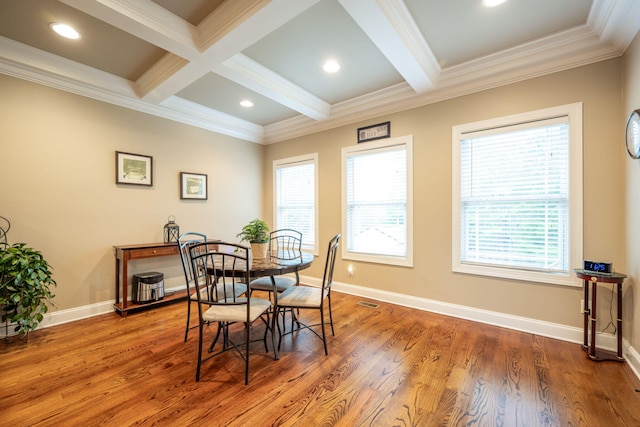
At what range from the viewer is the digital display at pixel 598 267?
7.05 ft

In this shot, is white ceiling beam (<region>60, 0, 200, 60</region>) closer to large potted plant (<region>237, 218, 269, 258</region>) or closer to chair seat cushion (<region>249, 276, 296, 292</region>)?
large potted plant (<region>237, 218, 269, 258</region>)

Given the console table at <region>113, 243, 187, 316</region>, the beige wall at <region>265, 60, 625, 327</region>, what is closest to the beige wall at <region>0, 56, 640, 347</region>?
the beige wall at <region>265, 60, 625, 327</region>

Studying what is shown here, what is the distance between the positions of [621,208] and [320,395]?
2.95 metres

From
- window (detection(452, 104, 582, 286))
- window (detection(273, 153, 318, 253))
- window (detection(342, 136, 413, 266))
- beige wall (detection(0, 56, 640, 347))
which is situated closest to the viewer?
beige wall (detection(0, 56, 640, 347))

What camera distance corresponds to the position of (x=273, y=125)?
4789mm

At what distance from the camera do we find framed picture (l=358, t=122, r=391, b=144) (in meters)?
3.64

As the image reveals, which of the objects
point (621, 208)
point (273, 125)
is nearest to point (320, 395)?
point (621, 208)

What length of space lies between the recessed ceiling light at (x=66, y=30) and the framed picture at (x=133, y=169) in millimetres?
1293

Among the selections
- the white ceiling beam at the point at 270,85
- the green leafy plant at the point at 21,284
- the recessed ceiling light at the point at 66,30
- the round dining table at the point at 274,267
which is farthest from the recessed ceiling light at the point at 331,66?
the green leafy plant at the point at 21,284

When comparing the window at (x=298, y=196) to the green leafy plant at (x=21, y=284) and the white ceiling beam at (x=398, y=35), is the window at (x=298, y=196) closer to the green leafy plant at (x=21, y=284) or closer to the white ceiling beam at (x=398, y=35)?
the white ceiling beam at (x=398, y=35)

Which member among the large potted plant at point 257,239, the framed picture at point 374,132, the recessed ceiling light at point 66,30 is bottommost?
the large potted plant at point 257,239

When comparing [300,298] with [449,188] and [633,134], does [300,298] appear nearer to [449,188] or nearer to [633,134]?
[449,188]

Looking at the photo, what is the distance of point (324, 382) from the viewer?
75.3 inches

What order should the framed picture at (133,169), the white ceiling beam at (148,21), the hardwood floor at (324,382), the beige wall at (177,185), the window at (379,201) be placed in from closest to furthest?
the hardwood floor at (324,382), the white ceiling beam at (148,21), the beige wall at (177,185), the framed picture at (133,169), the window at (379,201)
